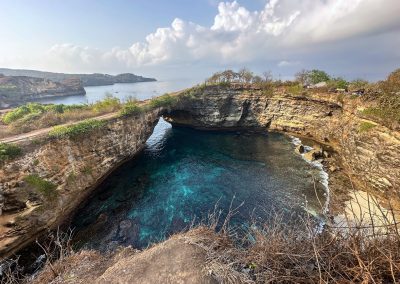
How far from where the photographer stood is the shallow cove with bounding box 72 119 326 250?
18.1 m

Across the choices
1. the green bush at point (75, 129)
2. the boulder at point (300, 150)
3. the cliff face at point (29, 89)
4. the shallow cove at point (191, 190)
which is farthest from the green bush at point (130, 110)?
the cliff face at point (29, 89)

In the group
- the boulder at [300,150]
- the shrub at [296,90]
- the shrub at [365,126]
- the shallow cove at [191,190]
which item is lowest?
the shallow cove at [191,190]

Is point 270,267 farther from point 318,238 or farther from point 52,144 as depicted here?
point 52,144

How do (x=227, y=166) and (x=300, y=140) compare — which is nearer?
(x=227, y=166)

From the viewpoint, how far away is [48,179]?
18797 mm

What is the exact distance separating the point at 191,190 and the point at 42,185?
41.9ft

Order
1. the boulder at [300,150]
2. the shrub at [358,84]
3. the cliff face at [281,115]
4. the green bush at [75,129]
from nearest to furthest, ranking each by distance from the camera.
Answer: the green bush at [75,129] → the cliff face at [281,115] → the boulder at [300,150] → the shrub at [358,84]

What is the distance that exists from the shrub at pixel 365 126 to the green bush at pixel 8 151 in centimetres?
3269

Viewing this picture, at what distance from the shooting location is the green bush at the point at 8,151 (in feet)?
55.6

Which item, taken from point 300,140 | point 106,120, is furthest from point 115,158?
point 300,140

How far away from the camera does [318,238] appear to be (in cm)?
554

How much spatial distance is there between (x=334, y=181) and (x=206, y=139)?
21.5 meters

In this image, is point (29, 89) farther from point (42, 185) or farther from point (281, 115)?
point (281, 115)

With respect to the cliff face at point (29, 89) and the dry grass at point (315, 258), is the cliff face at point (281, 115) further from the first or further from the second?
the cliff face at point (29, 89)
